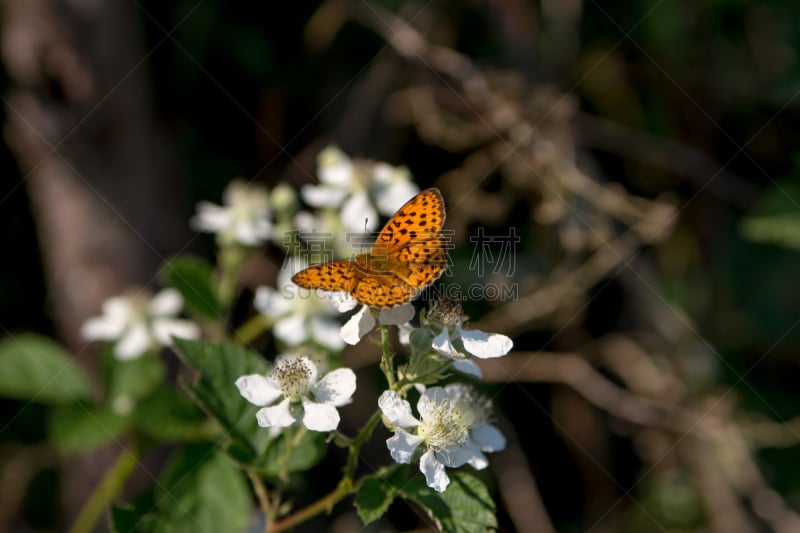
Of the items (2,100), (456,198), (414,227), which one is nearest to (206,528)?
(414,227)

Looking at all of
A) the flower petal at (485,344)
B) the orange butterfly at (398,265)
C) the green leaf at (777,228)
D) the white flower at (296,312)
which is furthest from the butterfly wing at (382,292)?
the green leaf at (777,228)

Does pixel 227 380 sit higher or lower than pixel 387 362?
lower

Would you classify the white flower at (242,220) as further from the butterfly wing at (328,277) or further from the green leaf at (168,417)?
the butterfly wing at (328,277)

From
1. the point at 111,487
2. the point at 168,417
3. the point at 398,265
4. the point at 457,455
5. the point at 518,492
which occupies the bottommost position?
the point at 518,492

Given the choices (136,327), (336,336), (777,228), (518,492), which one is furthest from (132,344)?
(777,228)

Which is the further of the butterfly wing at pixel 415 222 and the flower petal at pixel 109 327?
the flower petal at pixel 109 327

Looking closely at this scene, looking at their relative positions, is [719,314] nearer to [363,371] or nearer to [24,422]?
[363,371]

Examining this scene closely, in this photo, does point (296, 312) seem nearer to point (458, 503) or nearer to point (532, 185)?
point (458, 503)

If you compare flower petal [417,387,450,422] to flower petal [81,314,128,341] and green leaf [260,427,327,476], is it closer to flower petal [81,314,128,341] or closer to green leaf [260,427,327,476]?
green leaf [260,427,327,476]
